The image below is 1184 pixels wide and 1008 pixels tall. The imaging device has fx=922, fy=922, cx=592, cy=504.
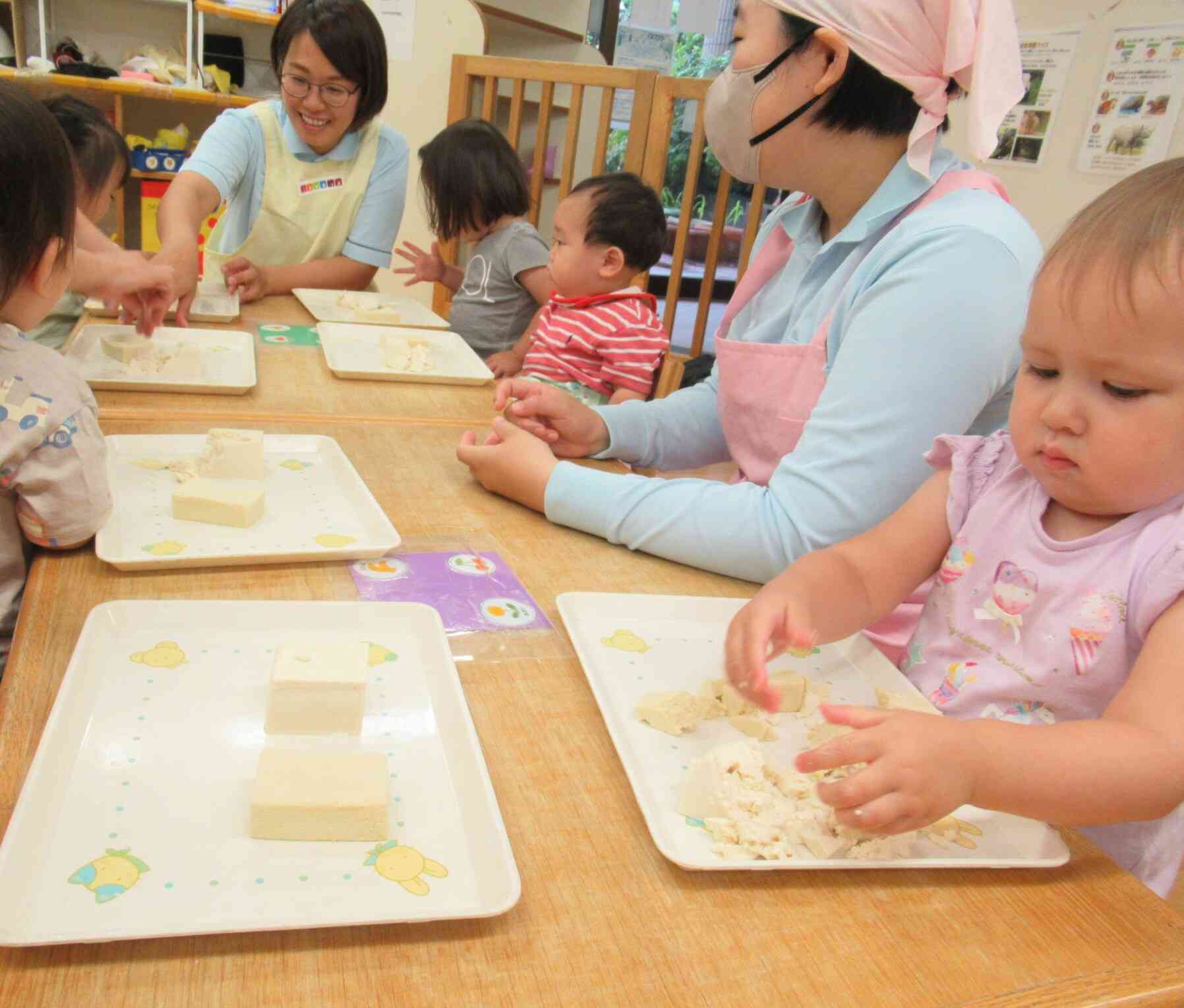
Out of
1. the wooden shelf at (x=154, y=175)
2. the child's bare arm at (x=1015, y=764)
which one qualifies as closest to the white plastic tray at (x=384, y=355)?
the child's bare arm at (x=1015, y=764)

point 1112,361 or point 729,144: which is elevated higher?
point 729,144

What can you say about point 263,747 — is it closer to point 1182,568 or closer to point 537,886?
point 537,886

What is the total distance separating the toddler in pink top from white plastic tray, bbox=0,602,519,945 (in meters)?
0.23

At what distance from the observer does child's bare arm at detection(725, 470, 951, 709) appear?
28.6 inches

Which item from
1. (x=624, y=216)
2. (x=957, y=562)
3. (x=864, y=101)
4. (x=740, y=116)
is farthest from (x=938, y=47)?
(x=624, y=216)

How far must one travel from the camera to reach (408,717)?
27.3 inches

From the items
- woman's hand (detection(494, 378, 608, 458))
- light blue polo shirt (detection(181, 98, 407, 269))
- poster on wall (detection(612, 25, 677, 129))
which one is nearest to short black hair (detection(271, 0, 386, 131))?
light blue polo shirt (detection(181, 98, 407, 269))

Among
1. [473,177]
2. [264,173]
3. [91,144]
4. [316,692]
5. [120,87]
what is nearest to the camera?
[316,692]

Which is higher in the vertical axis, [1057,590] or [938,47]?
[938,47]

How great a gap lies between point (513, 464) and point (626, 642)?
12.9 inches

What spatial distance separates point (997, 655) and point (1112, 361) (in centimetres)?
29

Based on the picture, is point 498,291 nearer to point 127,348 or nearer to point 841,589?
point 127,348

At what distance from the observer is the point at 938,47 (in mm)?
1010

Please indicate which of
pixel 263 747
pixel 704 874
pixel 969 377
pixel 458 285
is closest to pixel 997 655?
pixel 969 377
